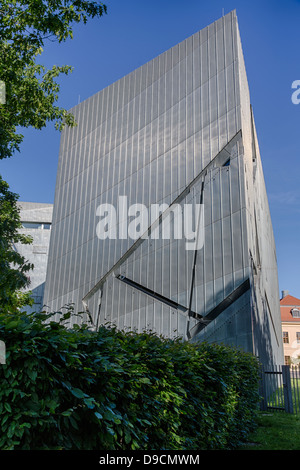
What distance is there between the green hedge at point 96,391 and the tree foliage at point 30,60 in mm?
7240

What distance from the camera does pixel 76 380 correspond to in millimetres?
3092

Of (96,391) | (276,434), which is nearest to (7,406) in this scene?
(96,391)

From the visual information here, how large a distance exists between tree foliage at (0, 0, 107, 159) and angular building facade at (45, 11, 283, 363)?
6473 millimetres

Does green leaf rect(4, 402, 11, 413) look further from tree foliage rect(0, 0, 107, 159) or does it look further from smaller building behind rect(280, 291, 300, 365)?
smaller building behind rect(280, 291, 300, 365)

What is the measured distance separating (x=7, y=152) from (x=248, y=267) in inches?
332

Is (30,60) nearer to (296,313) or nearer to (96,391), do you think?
(96,391)

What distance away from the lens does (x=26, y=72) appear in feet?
33.1

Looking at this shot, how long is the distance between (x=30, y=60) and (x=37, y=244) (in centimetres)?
3276

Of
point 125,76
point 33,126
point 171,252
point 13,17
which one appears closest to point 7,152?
point 33,126

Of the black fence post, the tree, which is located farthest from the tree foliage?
the black fence post

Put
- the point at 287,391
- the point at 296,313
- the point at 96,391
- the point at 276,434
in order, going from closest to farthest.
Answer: the point at 96,391, the point at 276,434, the point at 287,391, the point at 296,313

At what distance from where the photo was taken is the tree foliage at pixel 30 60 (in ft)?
27.6

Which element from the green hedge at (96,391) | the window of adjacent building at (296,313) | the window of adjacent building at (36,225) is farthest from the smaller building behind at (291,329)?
the green hedge at (96,391)

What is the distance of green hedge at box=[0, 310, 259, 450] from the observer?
263cm
